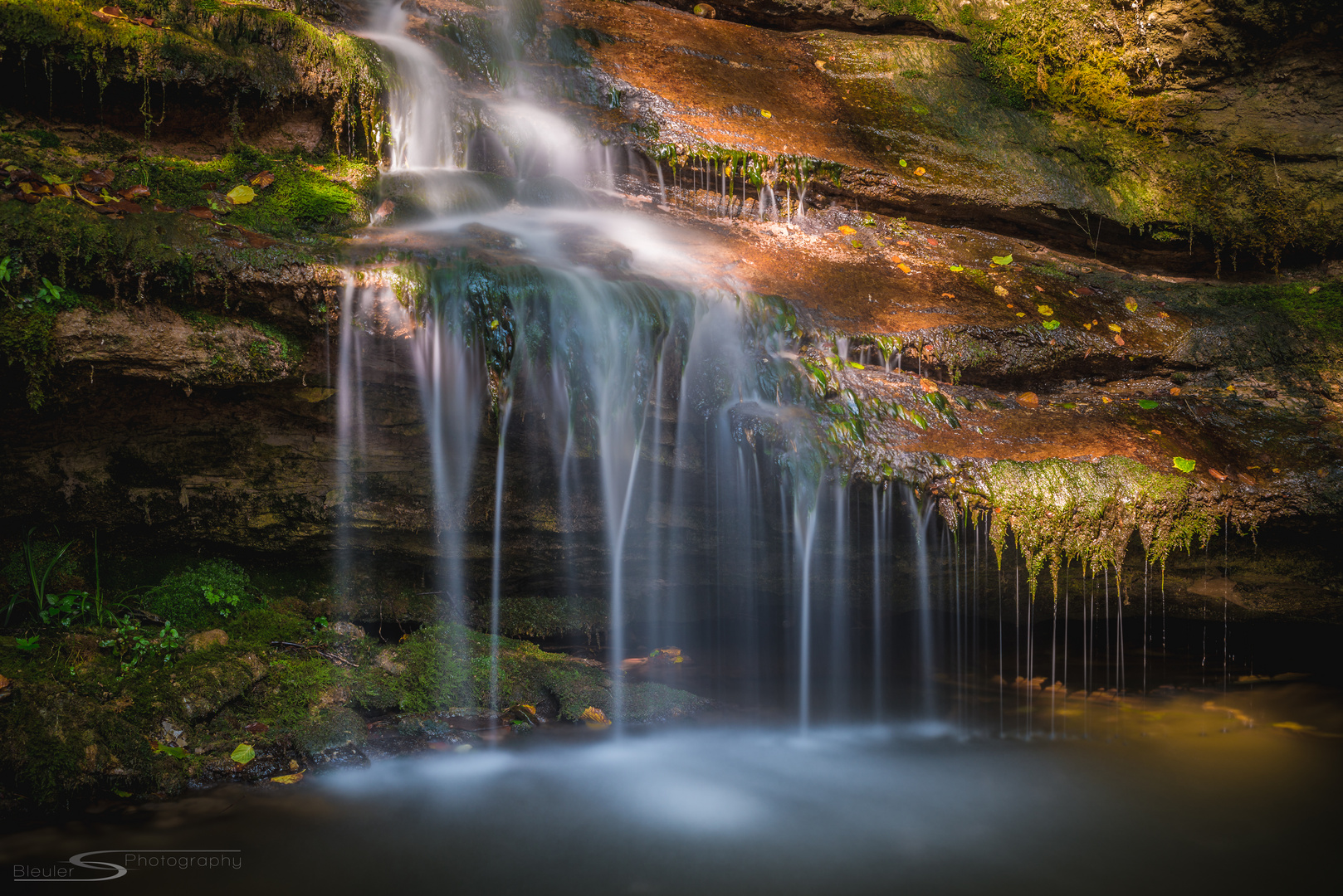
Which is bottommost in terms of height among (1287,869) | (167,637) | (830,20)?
(1287,869)

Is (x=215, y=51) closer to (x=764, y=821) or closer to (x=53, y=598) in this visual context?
(x=53, y=598)

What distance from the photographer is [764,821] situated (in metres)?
3.78

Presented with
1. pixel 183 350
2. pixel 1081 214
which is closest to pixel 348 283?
pixel 183 350

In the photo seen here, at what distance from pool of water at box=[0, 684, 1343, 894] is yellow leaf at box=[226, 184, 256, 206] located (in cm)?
379

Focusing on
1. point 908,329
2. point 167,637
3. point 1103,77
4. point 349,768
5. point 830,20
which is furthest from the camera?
point 830,20

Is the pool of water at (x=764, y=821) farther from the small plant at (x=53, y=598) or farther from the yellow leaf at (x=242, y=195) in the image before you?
the yellow leaf at (x=242, y=195)

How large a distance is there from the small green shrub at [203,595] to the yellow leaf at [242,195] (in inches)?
99.7

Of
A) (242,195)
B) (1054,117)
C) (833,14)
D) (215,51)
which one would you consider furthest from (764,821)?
(833,14)

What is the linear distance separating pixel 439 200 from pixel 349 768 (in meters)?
4.31

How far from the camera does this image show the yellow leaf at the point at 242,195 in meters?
4.98

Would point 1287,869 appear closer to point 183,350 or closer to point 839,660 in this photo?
point 839,660

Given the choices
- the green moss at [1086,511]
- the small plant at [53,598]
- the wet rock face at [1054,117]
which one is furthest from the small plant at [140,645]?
the wet rock face at [1054,117]

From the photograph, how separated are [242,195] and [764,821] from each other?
17.4 ft

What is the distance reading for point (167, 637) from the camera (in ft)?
14.0
